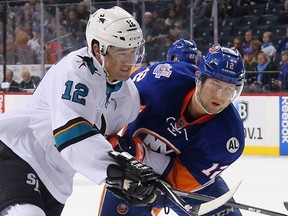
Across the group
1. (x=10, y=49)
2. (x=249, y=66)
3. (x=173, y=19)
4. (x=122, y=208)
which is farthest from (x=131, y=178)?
(x=10, y=49)

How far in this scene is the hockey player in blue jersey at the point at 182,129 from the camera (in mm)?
2609

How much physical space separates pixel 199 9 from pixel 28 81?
2012mm

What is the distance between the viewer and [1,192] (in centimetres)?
216

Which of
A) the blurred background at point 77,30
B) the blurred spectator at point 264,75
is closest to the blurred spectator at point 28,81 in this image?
the blurred background at point 77,30

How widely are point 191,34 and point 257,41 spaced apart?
728mm

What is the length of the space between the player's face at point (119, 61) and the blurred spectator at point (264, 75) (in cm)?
468

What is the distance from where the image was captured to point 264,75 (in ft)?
22.7

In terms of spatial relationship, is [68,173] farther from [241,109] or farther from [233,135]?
[241,109]

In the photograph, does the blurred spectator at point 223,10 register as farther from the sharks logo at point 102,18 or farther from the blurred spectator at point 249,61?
the sharks logo at point 102,18

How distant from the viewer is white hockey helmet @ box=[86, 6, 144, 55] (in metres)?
2.20

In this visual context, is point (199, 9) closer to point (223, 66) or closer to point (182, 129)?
point (182, 129)

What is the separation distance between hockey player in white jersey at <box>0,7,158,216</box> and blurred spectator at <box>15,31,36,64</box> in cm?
538

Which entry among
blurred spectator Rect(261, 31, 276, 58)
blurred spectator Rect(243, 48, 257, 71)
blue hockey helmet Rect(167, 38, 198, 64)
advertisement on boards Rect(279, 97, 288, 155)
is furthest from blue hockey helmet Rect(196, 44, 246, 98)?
blurred spectator Rect(261, 31, 276, 58)

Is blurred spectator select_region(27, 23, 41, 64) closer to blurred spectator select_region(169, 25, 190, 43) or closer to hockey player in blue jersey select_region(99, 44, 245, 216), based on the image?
blurred spectator select_region(169, 25, 190, 43)
